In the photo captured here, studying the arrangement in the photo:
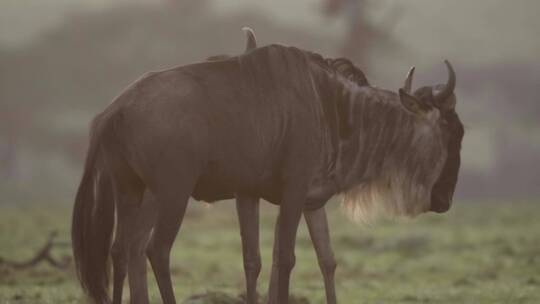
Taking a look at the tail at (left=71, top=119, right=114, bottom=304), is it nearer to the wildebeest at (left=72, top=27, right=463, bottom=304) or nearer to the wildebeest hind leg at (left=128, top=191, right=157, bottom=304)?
the wildebeest at (left=72, top=27, right=463, bottom=304)

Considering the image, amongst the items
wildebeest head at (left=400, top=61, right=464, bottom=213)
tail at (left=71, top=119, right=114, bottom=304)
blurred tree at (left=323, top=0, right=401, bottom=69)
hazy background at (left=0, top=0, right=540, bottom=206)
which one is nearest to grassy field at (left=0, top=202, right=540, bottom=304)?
wildebeest head at (left=400, top=61, right=464, bottom=213)

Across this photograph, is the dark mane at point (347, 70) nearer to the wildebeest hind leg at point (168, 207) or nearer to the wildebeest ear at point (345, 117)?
the wildebeest ear at point (345, 117)

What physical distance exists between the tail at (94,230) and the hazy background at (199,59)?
56025 millimetres

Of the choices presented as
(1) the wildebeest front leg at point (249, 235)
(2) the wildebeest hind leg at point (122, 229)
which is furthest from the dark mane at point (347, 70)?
(2) the wildebeest hind leg at point (122, 229)

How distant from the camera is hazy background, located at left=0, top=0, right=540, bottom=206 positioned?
70.4 metres

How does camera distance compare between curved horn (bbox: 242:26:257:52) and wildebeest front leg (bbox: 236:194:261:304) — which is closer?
wildebeest front leg (bbox: 236:194:261:304)

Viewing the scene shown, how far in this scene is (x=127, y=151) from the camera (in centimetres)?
739

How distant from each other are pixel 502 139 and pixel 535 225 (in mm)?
41109

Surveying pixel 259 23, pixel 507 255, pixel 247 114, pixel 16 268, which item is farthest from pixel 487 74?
pixel 247 114

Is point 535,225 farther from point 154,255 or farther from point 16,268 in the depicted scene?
point 154,255

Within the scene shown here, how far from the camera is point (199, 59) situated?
88250mm

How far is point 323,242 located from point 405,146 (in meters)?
1.10

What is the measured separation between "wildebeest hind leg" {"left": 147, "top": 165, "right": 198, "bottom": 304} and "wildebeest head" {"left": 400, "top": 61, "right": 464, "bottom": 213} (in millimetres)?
2157

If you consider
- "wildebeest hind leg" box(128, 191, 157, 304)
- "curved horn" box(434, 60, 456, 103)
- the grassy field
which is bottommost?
the grassy field
